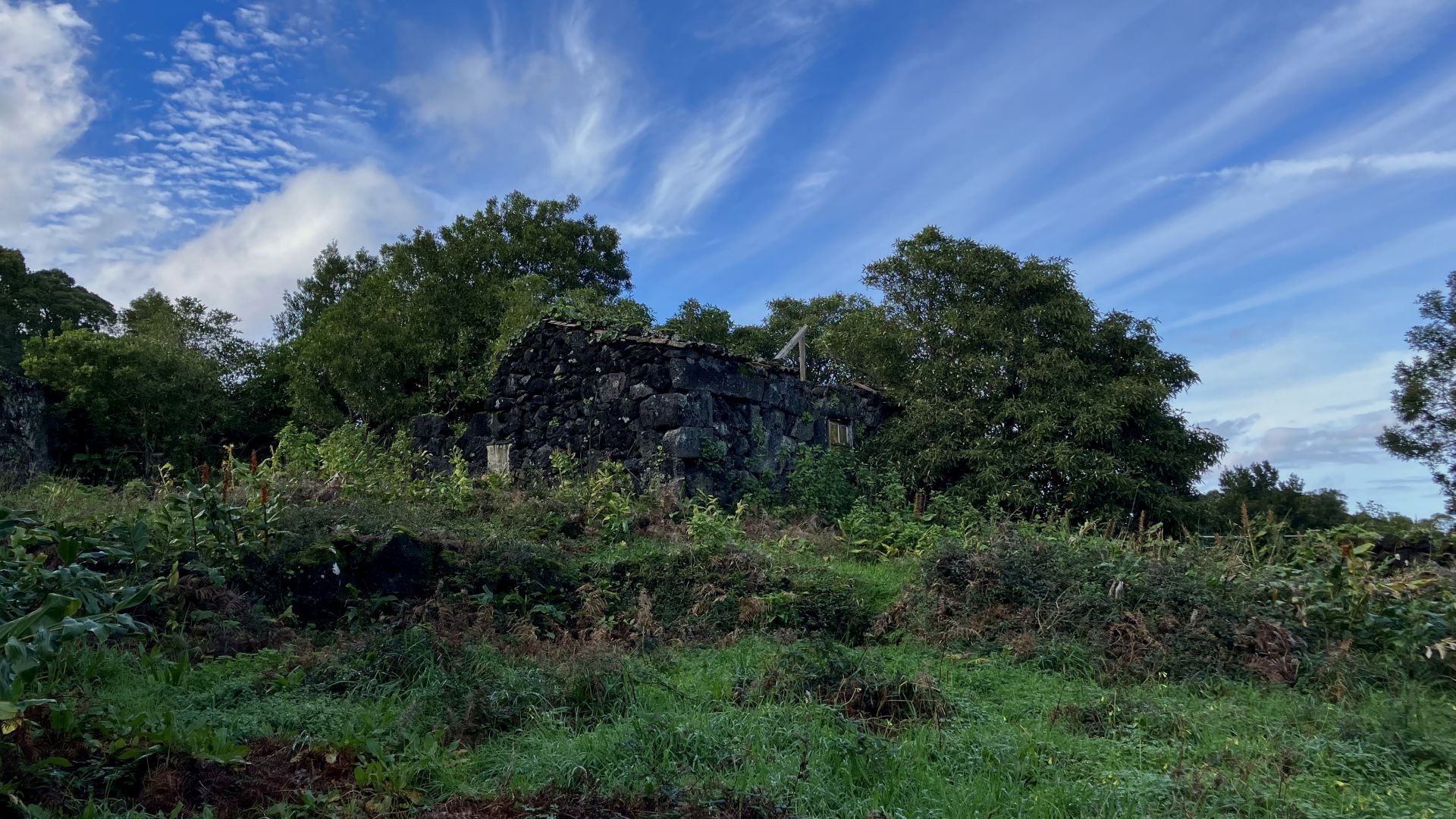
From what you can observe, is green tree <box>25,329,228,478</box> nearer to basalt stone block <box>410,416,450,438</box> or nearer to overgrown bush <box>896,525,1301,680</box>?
basalt stone block <box>410,416,450,438</box>

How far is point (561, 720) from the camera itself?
4.19 metres

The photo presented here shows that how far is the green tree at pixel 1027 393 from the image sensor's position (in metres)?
12.7

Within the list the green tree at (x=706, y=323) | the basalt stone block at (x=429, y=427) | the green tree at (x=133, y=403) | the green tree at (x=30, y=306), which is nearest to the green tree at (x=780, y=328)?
the green tree at (x=706, y=323)

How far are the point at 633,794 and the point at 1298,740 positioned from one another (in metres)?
3.02

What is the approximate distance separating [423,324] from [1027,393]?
12.6 m

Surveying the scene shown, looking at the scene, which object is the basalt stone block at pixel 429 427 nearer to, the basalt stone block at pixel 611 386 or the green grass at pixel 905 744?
the basalt stone block at pixel 611 386

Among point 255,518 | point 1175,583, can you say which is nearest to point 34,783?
point 255,518

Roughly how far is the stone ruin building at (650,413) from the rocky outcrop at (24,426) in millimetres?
6516

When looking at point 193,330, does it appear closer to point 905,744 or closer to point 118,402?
point 118,402

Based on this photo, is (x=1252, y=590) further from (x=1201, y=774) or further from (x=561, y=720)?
(x=561, y=720)

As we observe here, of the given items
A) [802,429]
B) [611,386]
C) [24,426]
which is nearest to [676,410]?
[611,386]

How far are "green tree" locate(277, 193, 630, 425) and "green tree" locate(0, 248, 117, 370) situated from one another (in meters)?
8.59

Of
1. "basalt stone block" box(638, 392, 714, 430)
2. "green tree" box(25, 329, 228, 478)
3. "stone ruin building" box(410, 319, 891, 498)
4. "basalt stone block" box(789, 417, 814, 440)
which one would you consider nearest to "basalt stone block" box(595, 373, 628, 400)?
"stone ruin building" box(410, 319, 891, 498)

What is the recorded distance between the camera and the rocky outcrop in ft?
47.1
